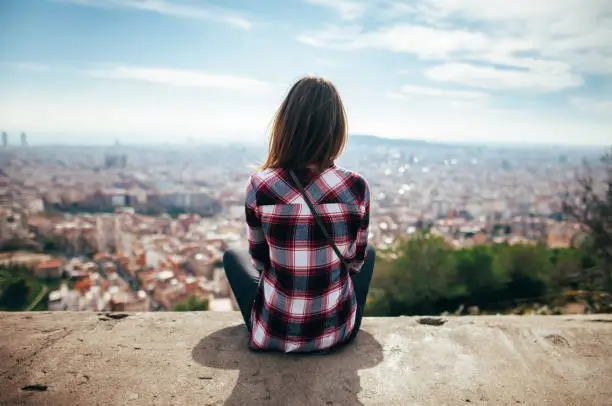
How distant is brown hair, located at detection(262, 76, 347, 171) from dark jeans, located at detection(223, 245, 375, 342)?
1.61ft

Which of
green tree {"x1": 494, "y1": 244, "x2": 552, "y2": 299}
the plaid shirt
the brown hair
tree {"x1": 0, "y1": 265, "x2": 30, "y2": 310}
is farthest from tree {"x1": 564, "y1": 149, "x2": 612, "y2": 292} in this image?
tree {"x1": 0, "y1": 265, "x2": 30, "y2": 310}

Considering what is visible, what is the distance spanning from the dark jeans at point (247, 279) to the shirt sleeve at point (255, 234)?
0.11 metres

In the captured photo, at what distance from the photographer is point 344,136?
52.1 inches

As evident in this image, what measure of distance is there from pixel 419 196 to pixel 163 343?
24.4 m

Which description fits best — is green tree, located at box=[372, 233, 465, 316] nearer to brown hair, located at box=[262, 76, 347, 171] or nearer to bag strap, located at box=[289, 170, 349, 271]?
bag strap, located at box=[289, 170, 349, 271]

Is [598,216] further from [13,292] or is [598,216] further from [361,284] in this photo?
[13,292]

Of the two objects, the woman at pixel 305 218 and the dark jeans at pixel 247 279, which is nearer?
the woman at pixel 305 218

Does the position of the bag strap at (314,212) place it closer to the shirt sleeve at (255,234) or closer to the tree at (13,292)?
the shirt sleeve at (255,234)

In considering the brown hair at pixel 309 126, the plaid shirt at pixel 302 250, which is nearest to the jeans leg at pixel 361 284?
the plaid shirt at pixel 302 250

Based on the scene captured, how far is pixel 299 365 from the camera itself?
1.36 meters

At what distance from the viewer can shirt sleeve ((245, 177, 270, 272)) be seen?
1.29m

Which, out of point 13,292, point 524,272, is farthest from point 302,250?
point 13,292

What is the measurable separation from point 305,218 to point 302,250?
0.11 meters

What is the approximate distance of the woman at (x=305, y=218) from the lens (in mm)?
1238
